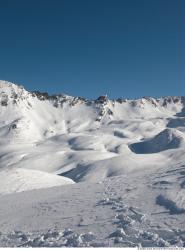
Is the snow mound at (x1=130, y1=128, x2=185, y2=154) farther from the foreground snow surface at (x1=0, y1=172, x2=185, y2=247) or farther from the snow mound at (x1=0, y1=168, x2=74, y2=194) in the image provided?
the foreground snow surface at (x1=0, y1=172, x2=185, y2=247)

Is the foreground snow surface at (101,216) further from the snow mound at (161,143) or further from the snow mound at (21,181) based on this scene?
the snow mound at (161,143)

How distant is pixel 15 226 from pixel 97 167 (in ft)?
207

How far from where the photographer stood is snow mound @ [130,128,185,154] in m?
141

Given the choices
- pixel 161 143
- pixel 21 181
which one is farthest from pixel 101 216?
pixel 161 143

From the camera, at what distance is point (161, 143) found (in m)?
147

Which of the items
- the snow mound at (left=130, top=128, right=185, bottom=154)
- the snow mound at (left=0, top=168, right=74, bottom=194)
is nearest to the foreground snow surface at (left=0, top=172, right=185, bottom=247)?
the snow mound at (left=0, top=168, right=74, bottom=194)

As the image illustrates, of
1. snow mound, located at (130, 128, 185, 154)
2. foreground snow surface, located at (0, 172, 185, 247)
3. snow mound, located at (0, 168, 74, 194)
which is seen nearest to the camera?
foreground snow surface, located at (0, 172, 185, 247)

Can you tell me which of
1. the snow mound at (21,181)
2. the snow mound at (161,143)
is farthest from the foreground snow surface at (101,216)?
the snow mound at (161,143)

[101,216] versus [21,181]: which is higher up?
[21,181]

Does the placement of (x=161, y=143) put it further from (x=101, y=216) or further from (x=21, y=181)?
(x=101, y=216)

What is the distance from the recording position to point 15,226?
1581 cm

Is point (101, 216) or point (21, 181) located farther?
point (21, 181)

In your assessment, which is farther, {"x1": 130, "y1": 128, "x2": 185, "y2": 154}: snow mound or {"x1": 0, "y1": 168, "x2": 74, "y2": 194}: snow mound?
{"x1": 130, "y1": 128, "x2": 185, "y2": 154}: snow mound

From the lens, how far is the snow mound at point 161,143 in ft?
462
